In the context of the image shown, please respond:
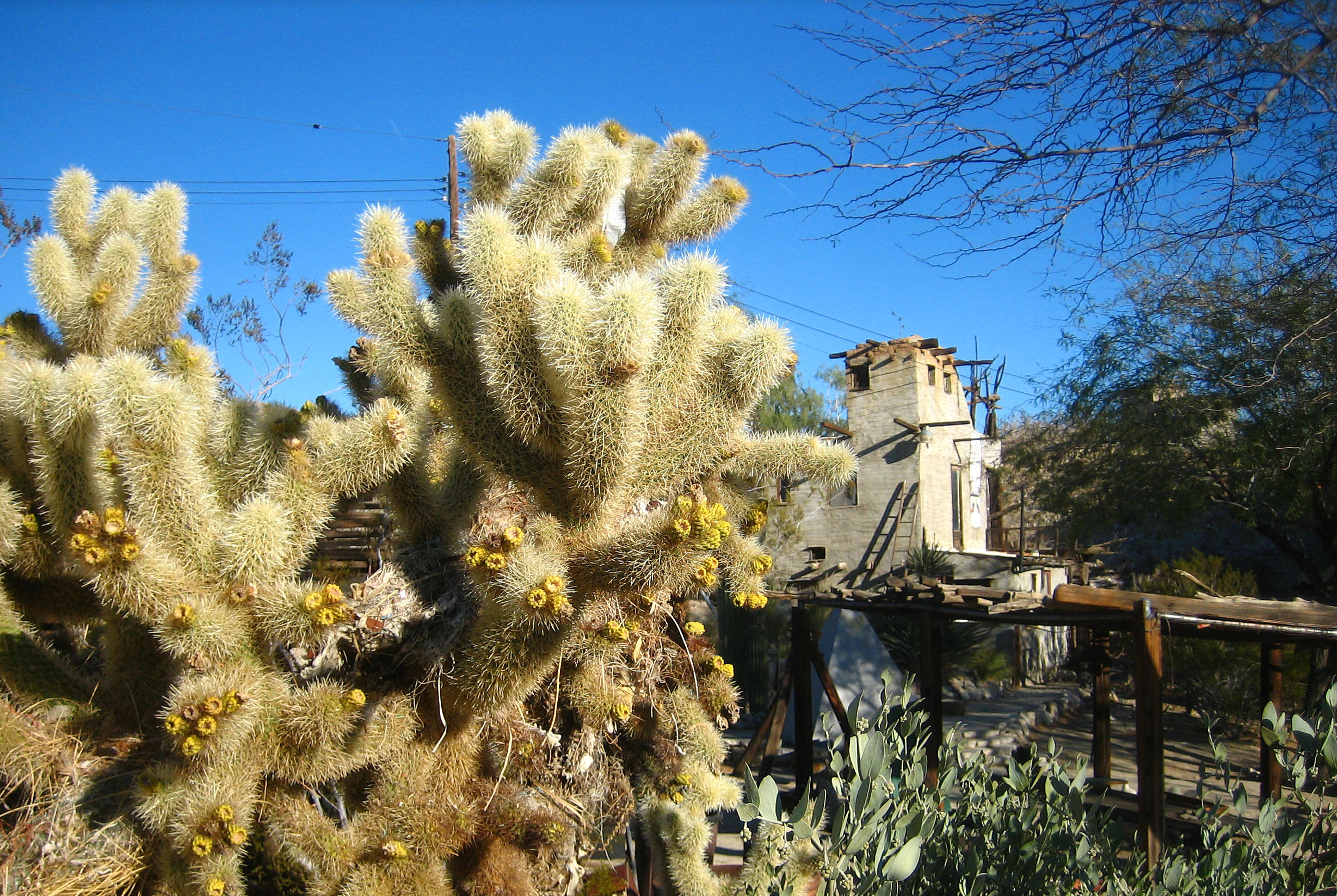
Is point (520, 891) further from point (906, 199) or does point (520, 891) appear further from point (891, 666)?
point (891, 666)

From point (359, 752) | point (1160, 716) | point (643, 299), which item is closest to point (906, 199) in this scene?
point (643, 299)

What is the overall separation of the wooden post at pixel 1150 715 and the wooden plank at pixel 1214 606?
149mm

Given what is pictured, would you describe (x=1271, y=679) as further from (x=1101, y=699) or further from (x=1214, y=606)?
(x=1214, y=606)

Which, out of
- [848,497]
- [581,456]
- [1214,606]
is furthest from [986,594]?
[848,497]

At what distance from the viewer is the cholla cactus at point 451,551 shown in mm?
2838

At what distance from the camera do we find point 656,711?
4.11 meters

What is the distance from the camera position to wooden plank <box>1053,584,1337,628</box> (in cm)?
510

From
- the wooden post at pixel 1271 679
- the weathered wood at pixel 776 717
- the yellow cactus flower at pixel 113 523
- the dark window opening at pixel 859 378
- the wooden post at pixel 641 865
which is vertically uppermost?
the dark window opening at pixel 859 378

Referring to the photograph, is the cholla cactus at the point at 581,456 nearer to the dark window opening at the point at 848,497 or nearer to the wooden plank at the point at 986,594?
the wooden plank at the point at 986,594

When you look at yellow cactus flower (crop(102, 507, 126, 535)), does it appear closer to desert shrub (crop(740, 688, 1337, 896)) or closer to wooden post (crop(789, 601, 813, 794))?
desert shrub (crop(740, 688, 1337, 896))

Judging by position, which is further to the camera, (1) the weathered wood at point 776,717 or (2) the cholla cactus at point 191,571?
(1) the weathered wood at point 776,717

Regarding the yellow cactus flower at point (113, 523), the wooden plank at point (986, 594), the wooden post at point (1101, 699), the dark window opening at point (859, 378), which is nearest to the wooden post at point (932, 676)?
the wooden plank at point (986, 594)

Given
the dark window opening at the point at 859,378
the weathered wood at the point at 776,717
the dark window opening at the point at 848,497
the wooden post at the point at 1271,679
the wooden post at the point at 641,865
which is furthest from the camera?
the dark window opening at the point at 848,497

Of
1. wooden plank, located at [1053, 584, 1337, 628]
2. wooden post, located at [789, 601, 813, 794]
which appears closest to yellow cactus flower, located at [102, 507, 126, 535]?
wooden plank, located at [1053, 584, 1337, 628]
